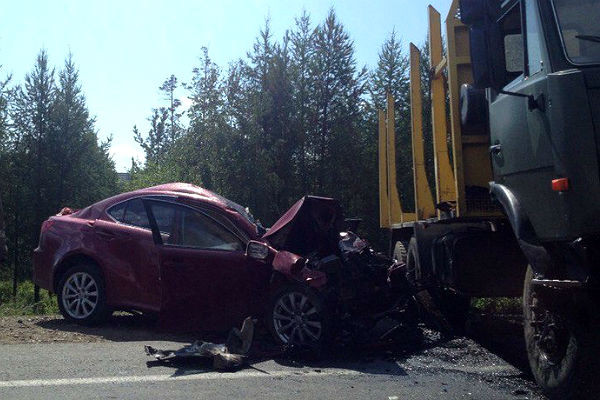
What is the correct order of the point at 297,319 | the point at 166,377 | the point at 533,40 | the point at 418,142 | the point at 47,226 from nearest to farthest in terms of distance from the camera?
the point at 533,40, the point at 166,377, the point at 297,319, the point at 47,226, the point at 418,142

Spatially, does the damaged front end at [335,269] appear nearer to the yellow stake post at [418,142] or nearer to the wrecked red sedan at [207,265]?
the wrecked red sedan at [207,265]

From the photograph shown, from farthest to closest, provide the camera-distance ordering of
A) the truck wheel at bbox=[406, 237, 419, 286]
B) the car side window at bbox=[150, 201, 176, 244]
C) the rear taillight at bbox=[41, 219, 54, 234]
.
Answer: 1. the rear taillight at bbox=[41, 219, 54, 234]
2. the truck wheel at bbox=[406, 237, 419, 286]
3. the car side window at bbox=[150, 201, 176, 244]

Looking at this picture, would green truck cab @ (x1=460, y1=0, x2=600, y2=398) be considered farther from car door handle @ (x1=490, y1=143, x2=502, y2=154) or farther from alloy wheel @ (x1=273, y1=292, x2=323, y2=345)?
alloy wheel @ (x1=273, y1=292, x2=323, y2=345)

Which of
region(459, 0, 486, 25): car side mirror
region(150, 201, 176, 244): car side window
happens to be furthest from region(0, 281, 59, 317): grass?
region(459, 0, 486, 25): car side mirror

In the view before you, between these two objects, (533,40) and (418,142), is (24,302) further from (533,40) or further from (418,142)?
(533,40)

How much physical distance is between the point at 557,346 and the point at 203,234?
4.55 m

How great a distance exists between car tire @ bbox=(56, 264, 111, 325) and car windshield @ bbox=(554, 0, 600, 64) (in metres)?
5.97

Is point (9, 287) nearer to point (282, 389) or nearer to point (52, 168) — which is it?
point (52, 168)

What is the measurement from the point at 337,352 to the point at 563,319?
3.10 m

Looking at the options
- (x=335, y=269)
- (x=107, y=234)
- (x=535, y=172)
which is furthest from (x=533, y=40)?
(x=107, y=234)

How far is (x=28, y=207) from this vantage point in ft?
70.0

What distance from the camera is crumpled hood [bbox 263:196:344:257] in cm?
779

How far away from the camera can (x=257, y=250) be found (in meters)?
7.68

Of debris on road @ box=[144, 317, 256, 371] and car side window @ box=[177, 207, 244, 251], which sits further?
car side window @ box=[177, 207, 244, 251]
